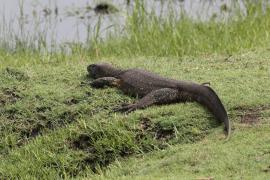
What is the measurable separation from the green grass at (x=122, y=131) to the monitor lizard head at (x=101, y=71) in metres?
0.12

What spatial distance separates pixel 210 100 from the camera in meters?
6.43

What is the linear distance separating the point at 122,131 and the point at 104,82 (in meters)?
1.29

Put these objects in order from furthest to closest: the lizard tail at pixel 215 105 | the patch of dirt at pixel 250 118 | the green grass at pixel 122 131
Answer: the patch of dirt at pixel 250 118, the lizard tail at pixel 215 105, the green grass at pixel 122 131

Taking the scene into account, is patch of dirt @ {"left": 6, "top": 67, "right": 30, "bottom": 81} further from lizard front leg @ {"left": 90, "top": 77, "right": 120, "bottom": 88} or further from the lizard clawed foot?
the lizard clawed foot

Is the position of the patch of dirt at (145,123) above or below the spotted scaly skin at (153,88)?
below

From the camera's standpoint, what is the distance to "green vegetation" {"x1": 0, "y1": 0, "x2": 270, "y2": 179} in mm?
5672

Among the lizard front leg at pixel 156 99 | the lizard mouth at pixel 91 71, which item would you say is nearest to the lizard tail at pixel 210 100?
the lizard front leg at pixel 156 99

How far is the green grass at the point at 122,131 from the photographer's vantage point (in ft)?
18.6

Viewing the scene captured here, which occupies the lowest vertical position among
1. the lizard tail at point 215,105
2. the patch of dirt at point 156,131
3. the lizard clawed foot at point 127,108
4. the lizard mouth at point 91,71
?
the patch of dirt at point 156,131

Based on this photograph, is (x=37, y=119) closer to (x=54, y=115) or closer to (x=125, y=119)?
(x=54, y=115)

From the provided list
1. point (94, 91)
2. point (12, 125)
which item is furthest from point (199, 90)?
point (12, 125)

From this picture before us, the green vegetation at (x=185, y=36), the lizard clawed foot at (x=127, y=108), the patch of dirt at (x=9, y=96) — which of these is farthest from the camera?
the green vegetation at (x=185, y=36)

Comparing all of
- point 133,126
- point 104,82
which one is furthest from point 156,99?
point 104,82

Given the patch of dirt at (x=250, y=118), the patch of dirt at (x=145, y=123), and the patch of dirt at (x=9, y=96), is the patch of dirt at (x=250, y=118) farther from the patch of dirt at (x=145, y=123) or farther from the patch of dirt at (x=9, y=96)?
the patch of dirt at (x=9, y=96)
